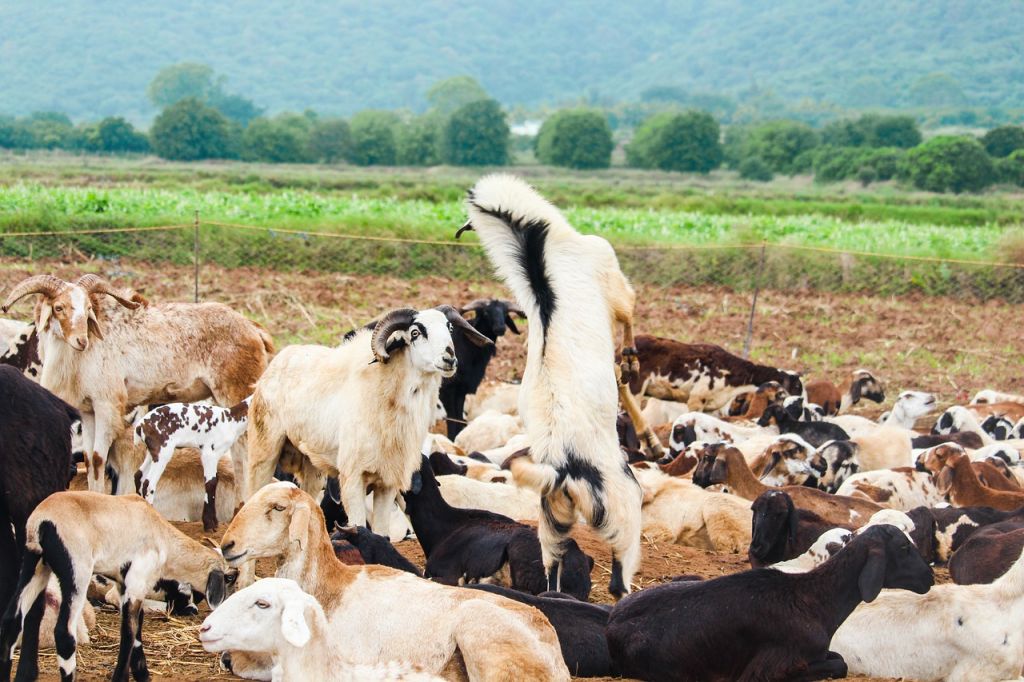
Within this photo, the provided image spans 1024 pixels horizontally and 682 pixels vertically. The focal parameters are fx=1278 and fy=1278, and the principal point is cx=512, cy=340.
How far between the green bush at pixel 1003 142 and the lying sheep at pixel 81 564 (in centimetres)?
8991

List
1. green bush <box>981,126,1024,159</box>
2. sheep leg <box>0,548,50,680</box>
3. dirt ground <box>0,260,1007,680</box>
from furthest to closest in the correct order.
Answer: green bush <box>981,126,1024,159</box> < dirt ground <box>0,260,1007,680</box> < sheep leg <box>0,548,50,680</box>

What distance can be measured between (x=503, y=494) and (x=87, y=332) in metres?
3.38

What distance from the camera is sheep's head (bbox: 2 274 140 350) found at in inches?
366

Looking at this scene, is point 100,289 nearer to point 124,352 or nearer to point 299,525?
point 124,352

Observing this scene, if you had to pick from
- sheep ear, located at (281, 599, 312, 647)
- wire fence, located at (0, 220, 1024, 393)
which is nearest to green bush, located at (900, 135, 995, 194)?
wire fence, located at (0, 220, 1024, 393)

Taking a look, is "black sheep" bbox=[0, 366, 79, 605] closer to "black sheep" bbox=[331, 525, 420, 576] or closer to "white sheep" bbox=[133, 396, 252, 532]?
"black sheep" bbox=[331, 525, 420, 576]

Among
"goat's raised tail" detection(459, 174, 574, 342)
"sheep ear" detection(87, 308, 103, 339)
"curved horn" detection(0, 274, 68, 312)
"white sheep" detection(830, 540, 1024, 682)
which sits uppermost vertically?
"goat's raised tail" detection(459, 174, 574, 342)

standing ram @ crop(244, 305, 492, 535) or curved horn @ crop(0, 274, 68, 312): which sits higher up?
curved horn @ crop(0, 274, 68, 312)

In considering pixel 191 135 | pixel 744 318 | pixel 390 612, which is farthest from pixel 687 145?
pixel 390 612

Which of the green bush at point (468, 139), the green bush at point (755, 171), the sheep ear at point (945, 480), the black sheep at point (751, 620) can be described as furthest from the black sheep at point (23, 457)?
the green bush at point (468, 139)

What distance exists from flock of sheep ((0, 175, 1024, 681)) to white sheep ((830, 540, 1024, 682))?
12 millimetres

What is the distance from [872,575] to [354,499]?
3.40m

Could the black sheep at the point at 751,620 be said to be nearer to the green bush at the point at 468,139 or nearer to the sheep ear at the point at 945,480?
the sheep ear at the point at 945,480

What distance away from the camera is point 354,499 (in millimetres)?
8328
